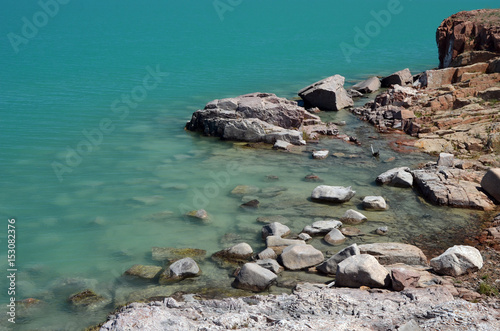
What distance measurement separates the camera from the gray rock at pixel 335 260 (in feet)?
30.6

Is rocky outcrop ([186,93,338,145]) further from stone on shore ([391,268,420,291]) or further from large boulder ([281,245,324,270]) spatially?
stone on shore ([391,268,420,291])

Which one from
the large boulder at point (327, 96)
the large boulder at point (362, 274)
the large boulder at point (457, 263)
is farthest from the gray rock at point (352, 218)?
the large boulder at point (327, 96)

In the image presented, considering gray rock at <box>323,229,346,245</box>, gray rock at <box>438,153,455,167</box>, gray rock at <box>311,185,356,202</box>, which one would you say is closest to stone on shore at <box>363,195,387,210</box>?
gray rock at <box>311,185,356,202</box>

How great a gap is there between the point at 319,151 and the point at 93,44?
3332 centimetres

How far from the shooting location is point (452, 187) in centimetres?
1298

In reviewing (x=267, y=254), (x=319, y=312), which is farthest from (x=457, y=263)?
(x=267, y=254)

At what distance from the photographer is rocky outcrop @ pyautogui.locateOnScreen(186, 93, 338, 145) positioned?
17969 millimetres

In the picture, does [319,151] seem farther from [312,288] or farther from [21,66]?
[21,66]

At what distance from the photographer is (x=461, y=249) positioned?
9.17 metres

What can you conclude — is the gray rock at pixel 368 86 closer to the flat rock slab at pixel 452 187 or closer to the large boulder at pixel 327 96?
the large boulder at pixel 327 96

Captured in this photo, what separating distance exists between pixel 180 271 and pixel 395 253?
4.07 meters

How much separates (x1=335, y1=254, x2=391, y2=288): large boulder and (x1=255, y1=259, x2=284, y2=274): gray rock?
1.17 m

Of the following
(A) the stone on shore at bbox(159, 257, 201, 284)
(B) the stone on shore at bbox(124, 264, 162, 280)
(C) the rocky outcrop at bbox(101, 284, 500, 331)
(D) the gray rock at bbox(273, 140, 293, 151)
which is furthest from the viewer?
(D) the gray rock at bbox(273, 140, 293, 151)
